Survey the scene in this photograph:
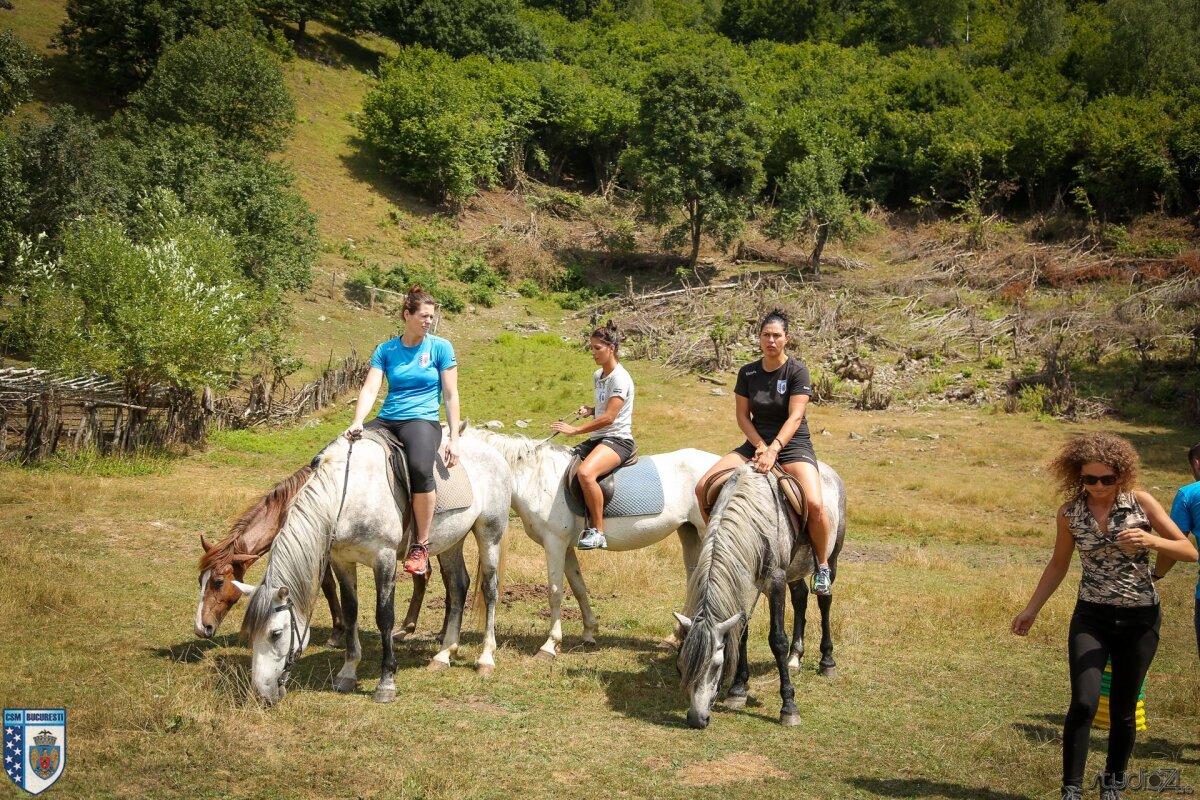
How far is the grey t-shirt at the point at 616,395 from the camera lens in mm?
8102

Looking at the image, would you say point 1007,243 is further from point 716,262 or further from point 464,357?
point 464,357

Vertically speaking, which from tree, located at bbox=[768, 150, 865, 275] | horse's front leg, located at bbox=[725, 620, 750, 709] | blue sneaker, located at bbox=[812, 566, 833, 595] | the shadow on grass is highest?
tree, located at bbox=[768, 150, 865, 275]

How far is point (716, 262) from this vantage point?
42.1 metres

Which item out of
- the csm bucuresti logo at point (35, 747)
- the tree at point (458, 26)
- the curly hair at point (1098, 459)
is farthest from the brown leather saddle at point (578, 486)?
the tree at point (458, 26)

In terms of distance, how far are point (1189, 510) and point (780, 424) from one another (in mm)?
2830

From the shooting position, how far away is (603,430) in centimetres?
828

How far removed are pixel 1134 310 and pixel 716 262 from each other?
17695 mm

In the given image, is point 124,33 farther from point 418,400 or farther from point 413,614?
point 418,400

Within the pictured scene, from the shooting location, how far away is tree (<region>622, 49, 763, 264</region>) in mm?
38188

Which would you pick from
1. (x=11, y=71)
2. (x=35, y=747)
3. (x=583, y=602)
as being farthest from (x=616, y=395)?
(x=11, y=71)

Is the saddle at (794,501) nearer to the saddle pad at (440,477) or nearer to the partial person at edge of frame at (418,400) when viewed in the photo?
the saddle pad at (440,477)

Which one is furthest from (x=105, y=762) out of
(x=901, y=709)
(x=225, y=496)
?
(x=225, y=496)

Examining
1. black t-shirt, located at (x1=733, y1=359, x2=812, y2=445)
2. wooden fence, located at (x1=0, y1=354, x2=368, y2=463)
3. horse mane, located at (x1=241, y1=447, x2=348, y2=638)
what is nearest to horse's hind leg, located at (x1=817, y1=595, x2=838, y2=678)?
black t-shirt, located at (x1=733, y1=359, x2=812, y2=445)

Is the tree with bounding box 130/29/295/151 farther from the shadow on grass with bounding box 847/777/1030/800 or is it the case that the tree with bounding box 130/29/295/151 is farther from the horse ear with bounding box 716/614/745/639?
the shadow on grass with bounding box 847/777/1030/800
